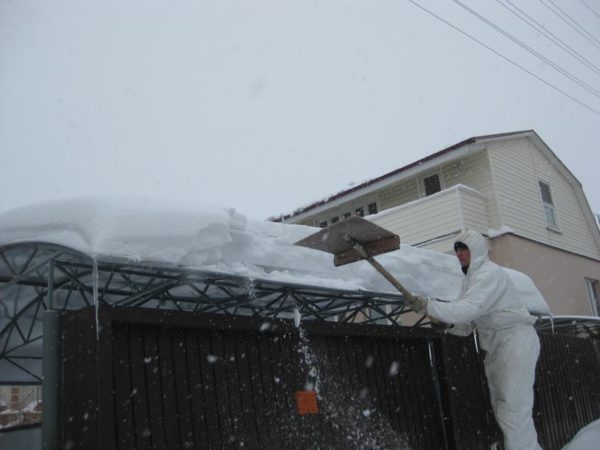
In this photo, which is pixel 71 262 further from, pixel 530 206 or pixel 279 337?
pixel 530 206

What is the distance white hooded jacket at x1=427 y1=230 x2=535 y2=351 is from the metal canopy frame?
132 cm

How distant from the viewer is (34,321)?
7.17 meters

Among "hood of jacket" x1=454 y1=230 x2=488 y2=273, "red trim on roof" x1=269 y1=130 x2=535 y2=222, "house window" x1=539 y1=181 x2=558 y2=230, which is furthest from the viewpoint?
"house window" x1=539 y1=181 x2=558 y2=230

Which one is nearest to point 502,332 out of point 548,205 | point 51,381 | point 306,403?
point 306,403

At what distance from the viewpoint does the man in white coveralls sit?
16.5ft

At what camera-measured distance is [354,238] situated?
5172 mm

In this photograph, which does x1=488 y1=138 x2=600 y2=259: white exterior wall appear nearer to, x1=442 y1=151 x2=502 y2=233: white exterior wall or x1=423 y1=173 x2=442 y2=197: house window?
x1=442 y1=151 x2=502 y2=233: white exterior wall

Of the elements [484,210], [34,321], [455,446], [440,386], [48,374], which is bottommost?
[455,446]

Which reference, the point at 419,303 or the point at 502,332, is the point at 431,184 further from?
the point at 419,303

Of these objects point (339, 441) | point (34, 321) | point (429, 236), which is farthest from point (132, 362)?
point (429, 236)

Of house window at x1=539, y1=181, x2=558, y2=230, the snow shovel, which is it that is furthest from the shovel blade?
house window at x1=539, y1=181, x2=558, y2=230

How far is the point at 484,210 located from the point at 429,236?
1.71m

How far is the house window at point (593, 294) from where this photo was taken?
683 inches

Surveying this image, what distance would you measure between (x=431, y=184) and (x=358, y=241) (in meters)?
12.3
